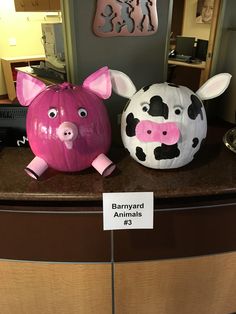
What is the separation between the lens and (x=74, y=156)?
722 mm

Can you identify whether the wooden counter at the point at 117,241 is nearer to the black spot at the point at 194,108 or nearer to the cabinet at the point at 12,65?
the black spot at the point at 194,108

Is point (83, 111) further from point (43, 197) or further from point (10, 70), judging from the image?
point (10, 70)

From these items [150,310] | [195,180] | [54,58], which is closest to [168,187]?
[195,180]

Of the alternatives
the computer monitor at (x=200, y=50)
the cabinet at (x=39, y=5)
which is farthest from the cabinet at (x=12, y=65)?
the computer monitor at (x=200, y=50)

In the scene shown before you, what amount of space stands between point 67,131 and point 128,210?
274mm

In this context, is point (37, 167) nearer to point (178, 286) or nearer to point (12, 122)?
point (12, 122)

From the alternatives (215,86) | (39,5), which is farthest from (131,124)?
(39,5)

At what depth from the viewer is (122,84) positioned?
2.56ft

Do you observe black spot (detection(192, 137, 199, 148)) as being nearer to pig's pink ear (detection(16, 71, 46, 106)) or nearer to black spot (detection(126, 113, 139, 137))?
black spot (detection(126, 113, 139, 137))

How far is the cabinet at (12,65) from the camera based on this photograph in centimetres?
418

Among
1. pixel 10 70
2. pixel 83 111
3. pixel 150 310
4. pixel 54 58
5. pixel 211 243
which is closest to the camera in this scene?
pixel 83 111

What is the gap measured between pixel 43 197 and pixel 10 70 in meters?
4.03

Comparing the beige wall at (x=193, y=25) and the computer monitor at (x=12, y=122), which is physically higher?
the beige wall at (x=193, y=25)

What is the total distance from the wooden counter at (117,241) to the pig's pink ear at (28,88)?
0.21m
